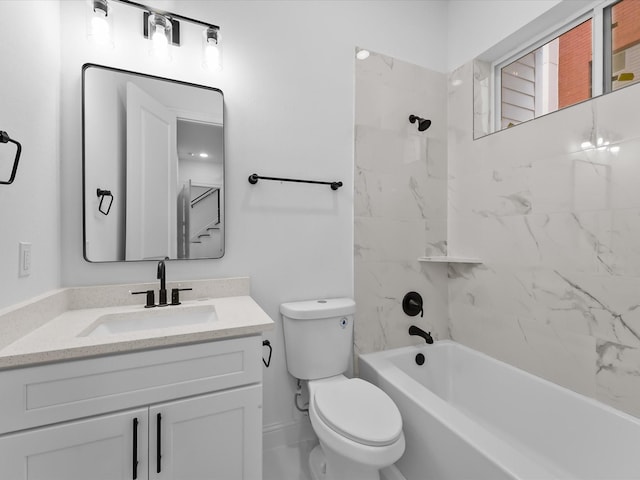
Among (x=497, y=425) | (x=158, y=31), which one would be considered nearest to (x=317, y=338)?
(x=497, y=425)

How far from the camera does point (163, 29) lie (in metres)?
1.41

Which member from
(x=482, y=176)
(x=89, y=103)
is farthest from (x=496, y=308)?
(x=89, y=103)

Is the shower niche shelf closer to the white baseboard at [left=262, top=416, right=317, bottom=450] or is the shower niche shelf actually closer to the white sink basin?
the white baseboard at [left=262, top=416, right=317, bottom=450]

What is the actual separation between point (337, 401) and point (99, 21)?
74.8 inches

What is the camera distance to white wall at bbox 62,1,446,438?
1.43 m

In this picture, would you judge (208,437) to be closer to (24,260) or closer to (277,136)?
(24,260)

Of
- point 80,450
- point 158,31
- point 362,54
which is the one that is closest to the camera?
point 80,450

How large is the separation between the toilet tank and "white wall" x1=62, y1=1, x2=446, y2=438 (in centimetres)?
11

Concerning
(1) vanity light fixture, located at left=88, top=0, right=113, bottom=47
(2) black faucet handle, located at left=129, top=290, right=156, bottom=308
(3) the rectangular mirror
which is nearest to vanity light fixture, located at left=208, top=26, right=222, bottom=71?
(3) the rectangular mirror

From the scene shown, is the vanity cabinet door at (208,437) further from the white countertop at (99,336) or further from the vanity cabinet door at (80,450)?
the white countertop at (99,336)

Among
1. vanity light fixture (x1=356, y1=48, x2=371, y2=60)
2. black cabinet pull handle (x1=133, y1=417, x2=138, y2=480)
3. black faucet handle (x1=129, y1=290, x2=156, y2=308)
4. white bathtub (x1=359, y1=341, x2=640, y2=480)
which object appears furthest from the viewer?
vanity light fixture (x1=356, y1=48, x2=371, y2=60)

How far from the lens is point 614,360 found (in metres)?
1.34

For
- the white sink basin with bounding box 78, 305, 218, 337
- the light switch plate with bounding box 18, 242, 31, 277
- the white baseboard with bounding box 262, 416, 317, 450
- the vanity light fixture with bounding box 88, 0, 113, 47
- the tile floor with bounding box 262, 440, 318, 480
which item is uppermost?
the vanity light fixture with bounding box 88, 0, 113, 47

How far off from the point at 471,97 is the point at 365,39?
2.52 ft
